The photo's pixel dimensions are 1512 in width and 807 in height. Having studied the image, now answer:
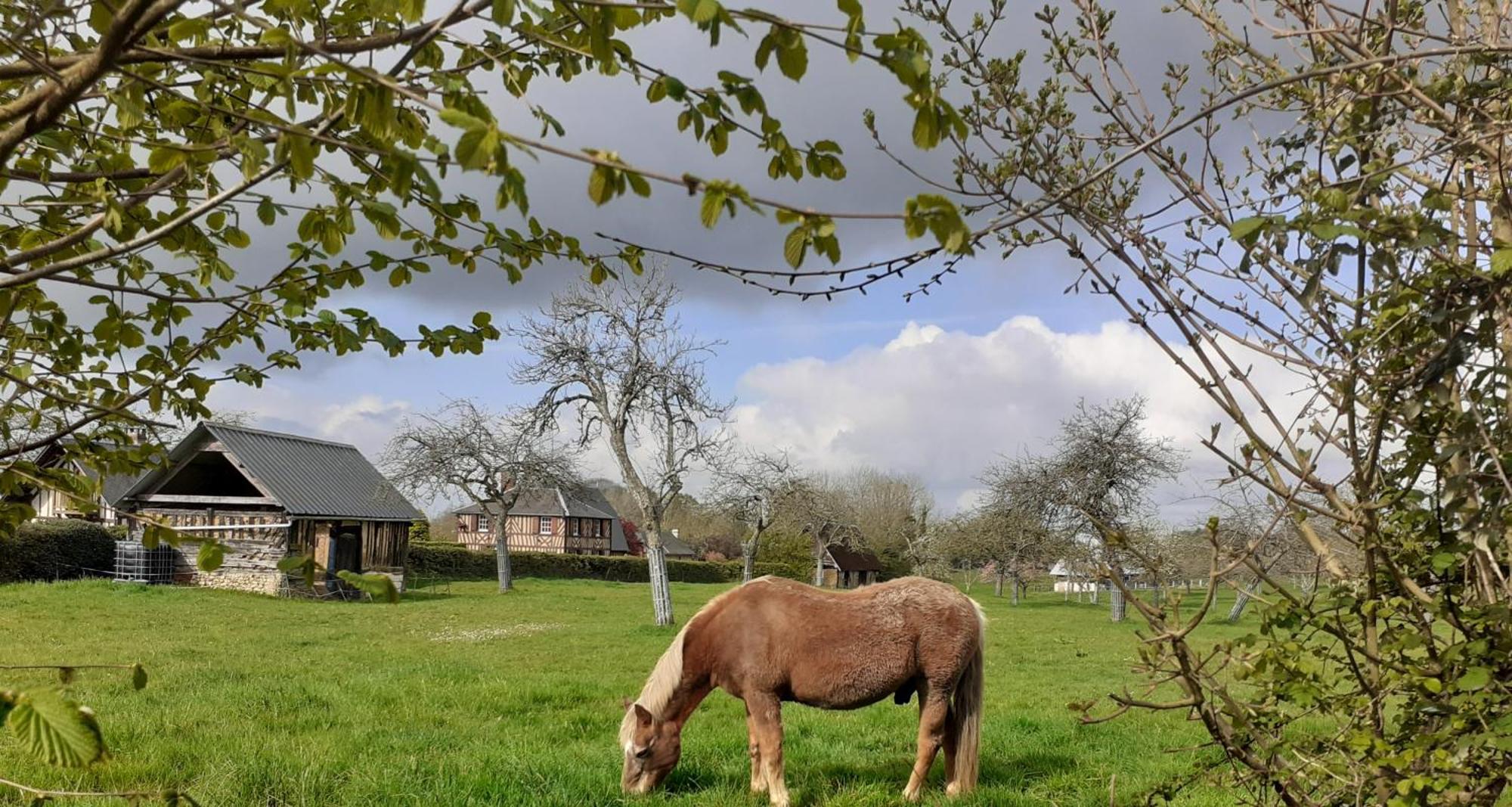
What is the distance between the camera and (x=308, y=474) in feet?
106

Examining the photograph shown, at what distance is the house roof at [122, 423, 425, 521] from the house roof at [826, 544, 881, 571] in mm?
27150

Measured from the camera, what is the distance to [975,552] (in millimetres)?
43594

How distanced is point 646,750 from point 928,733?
1.83 metres

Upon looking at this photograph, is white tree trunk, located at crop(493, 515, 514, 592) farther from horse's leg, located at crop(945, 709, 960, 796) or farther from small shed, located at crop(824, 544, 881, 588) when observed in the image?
horse's leg, located at crop(945, 709, 960, 796)

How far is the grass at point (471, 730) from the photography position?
5.93 meters

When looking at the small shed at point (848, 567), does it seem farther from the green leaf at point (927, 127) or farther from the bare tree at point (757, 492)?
the green leaf at point (927, 127)

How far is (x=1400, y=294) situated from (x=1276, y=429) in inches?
23.7

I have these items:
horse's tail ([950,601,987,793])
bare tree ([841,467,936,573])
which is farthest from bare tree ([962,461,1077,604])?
horse's tail ([950,601,987,793])

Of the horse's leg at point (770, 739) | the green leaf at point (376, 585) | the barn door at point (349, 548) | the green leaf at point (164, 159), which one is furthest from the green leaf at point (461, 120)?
the barn door at point (349, 548)

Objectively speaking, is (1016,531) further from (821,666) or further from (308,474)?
(821,666)

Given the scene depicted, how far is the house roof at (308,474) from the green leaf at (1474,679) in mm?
30979

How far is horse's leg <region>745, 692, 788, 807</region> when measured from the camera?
5965mm

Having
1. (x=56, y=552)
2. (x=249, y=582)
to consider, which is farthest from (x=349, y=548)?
(x=56, y=552)

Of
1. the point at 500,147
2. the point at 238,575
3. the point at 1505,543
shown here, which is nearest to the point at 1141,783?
the point at 1505,543
